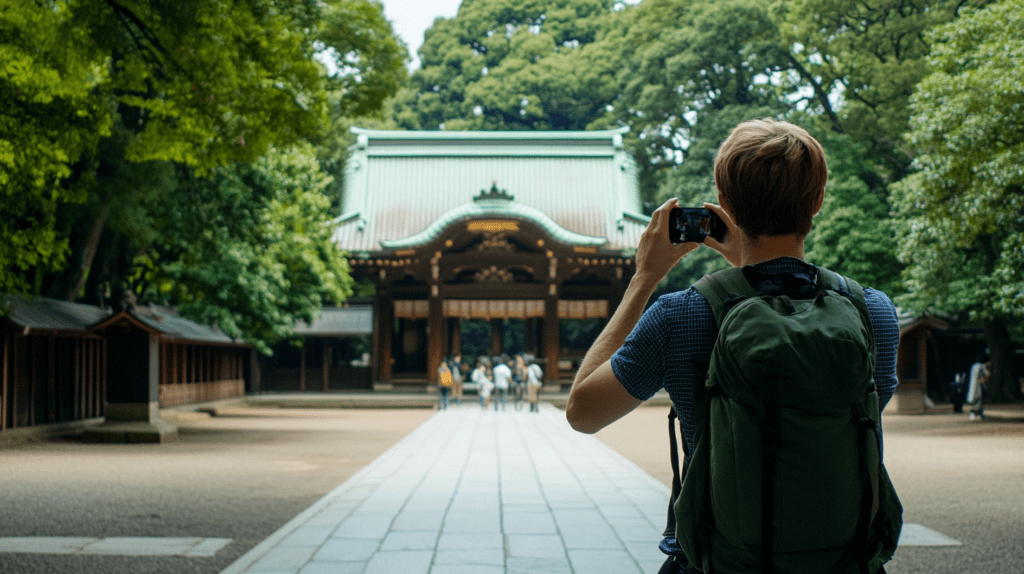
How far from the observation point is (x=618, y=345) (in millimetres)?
1643

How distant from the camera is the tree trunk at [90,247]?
12172 millimetres

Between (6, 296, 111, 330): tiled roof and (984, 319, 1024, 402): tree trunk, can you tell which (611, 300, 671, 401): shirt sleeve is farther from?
(984, 319, 1024, 402): tree trunk

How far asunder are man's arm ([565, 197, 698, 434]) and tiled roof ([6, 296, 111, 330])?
1140 cm

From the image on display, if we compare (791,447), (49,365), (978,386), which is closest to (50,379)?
(49,365)

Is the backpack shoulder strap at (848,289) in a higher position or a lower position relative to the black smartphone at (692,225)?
lower

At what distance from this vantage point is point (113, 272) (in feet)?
50.0

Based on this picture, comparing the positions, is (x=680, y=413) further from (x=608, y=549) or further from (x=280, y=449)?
(x=280, y=449)

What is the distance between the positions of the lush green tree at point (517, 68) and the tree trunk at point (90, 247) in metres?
25.6

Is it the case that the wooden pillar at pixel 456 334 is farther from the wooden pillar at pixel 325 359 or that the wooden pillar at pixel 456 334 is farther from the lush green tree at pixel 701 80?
the lush green tree at pixel 701 80

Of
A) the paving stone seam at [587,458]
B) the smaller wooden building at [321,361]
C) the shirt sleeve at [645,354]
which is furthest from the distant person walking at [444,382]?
the shirt sleeve at [645,354]

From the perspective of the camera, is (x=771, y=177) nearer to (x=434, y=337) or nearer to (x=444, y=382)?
(x=444, y=382)

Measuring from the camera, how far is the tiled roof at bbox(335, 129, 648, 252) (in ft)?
90.9

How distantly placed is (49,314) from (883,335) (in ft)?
44.1

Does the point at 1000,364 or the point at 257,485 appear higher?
the point at 1000,364
